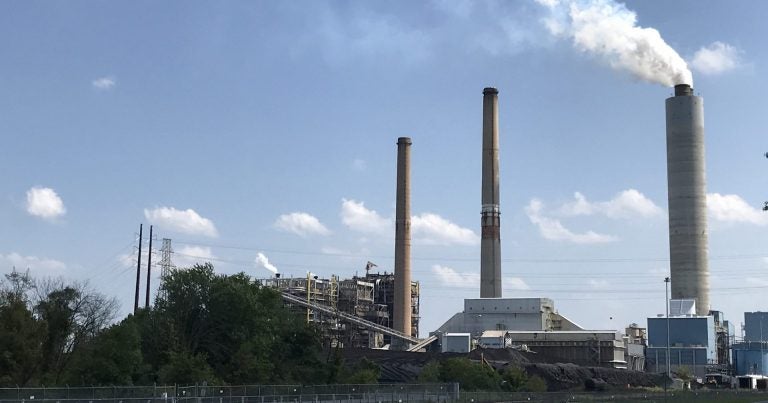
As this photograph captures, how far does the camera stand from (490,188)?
5394 inches

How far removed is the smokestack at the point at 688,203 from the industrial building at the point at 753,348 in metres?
10.5

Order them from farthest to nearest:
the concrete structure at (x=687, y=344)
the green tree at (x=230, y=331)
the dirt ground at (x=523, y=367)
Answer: the concrete structure at (x=687, y=344)
the dirt ground at (x=523, y=367)
the green tree at (x=230, y=331)

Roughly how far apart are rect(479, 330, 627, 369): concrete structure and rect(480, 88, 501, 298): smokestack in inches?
469

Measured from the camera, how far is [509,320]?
149250mm

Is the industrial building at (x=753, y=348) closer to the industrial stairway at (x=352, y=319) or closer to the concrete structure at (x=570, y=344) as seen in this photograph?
the concrete structure at (x=570, y=344)

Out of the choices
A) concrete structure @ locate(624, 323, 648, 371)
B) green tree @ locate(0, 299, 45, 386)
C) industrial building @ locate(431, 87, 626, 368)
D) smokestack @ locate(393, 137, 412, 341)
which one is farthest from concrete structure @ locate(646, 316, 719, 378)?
green tree @ locate(0, 299, 45, 386)

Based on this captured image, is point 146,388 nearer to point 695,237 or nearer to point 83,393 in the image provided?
point 83,393

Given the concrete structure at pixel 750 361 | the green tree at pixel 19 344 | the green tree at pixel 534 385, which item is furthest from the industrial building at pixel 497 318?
the green tree at pixel 19 344

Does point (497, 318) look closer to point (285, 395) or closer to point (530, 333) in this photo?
point (530, 333)

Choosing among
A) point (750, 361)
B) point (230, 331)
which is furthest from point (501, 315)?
point (230, 331)

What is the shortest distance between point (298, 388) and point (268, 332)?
2016cm

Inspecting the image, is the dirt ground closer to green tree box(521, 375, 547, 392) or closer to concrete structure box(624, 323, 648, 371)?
green tree box(521, 375, 547, 392)

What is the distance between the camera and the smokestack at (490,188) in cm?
13550

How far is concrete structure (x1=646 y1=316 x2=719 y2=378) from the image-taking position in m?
147
